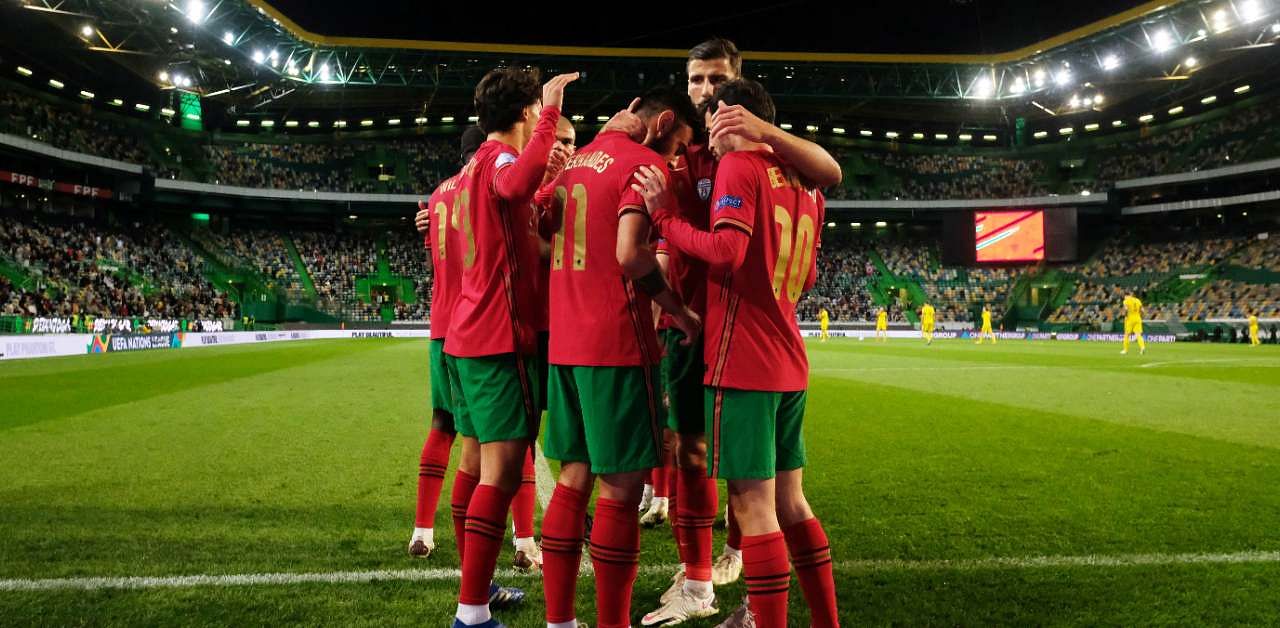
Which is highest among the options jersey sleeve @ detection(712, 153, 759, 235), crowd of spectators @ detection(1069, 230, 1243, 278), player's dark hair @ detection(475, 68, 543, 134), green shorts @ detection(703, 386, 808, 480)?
crowd of spectators @ detection(1069, 230, 1243, 278)

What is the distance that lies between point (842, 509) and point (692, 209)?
2.64 m

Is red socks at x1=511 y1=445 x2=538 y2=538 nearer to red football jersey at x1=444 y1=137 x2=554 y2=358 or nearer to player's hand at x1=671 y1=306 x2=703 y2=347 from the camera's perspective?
red football jersey at x1=444 y1=137 x2=554 y2=358

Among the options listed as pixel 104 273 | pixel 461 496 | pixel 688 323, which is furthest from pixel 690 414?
pixel 104 273

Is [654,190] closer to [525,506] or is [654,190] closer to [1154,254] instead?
[525,506]

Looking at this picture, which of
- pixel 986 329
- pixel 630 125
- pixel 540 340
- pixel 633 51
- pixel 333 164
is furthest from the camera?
pixel 333 164

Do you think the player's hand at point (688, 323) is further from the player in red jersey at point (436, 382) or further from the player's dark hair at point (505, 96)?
the player in red jersey at point (436, 382)

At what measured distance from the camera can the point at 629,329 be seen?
8.75 ft

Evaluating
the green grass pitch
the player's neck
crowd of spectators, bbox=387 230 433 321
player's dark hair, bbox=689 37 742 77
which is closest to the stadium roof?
crowd of spectators, bbox=387 230 433 321

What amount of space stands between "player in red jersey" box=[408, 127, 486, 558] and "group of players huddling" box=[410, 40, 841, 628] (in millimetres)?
534

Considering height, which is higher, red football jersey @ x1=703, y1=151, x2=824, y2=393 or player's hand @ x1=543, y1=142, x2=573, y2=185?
player's hand @ x1=543, y1=142, x2=573, y2=185

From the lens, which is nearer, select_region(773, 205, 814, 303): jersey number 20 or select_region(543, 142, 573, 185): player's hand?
select_region(773, 205, 814, 303): jersey number 20

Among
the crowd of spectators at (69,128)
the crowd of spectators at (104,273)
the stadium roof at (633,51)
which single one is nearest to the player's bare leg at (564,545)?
the stadium roof at (633,51)

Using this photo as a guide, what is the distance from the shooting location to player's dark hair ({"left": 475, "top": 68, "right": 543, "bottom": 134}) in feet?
10.4

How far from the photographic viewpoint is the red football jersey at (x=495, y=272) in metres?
3.03
